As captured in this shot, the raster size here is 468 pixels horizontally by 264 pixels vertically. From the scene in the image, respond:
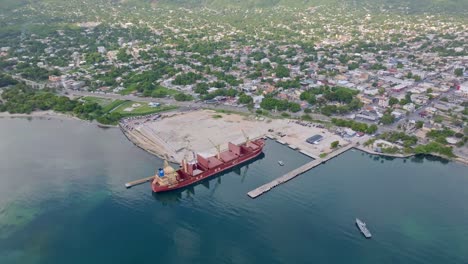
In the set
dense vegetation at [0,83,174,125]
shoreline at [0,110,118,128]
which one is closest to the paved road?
dense vegetation at [0,83,174,125]

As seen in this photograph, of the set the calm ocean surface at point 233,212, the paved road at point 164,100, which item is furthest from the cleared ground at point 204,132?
the paved road at point 164,100

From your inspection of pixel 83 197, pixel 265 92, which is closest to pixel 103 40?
pixel 265 92

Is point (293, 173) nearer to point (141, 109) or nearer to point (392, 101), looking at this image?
point (392, 101)

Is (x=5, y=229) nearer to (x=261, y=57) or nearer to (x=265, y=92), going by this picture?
(x=265, y=92)

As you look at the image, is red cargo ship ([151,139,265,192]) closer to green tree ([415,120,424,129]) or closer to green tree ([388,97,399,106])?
green tree ([415,120,424,129])

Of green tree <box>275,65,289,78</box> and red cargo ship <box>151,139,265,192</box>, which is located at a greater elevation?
red cargo ship <box>151,139,265,192</box>

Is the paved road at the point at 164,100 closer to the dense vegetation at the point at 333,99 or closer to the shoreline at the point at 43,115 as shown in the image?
the shoreline at the point at 43,115

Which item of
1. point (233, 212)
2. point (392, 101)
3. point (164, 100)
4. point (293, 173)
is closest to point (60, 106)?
point (164, 100)
